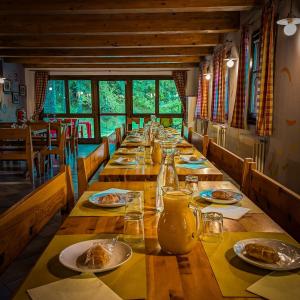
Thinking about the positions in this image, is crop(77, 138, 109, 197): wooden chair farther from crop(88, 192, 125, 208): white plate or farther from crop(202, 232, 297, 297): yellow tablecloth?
crop(202, 232, 297, 297): yellow tablecloth

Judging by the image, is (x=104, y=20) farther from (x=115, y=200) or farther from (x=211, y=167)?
(x=115, y=200)

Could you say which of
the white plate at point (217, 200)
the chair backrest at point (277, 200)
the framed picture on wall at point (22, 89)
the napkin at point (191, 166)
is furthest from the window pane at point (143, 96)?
the white plate at point (217, 200)

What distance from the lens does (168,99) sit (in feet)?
32.1

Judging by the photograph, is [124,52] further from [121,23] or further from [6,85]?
[6,85]

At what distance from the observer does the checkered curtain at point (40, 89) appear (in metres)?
9.48

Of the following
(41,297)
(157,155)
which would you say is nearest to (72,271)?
(41,297)

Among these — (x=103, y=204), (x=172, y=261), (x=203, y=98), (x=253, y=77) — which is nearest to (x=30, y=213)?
(x=103, y=204)

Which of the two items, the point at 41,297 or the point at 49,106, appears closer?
the point at 41,297

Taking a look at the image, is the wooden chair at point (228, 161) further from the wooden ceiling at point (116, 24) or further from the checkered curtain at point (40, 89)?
the checkered curtain at point (40, 89)

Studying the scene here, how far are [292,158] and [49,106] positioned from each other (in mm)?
8227

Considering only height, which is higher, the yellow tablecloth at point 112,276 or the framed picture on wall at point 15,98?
the framed picture on wall at point 15,98

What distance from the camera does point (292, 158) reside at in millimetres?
3139

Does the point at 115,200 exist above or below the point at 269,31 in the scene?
below

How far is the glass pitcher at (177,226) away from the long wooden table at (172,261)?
0.03 m
